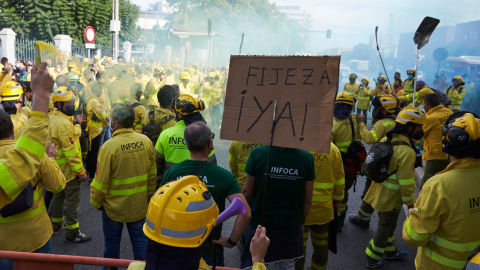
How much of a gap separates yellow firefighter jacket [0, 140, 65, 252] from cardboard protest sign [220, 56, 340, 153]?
1587mm

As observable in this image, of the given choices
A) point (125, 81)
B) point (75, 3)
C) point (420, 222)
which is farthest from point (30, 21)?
point (420, 222)

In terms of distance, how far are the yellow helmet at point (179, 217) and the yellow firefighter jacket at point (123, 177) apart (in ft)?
7.38

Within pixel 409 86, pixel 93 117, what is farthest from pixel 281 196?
pixel 409 86

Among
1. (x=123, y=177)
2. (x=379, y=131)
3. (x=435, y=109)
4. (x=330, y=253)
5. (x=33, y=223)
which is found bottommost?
(x=330, y=253)

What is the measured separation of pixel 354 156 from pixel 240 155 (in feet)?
5.98

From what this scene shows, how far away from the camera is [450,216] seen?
2768mm

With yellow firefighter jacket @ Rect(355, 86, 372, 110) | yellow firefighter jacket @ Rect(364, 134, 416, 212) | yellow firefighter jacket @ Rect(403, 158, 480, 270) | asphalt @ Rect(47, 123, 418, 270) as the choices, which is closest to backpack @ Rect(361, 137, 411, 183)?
yellow firefighter jacket @ Rect(364, 134, 416, 212)

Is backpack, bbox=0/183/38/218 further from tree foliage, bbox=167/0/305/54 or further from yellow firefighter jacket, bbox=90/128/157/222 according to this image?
tree foliage, bbox=167/0/305/54

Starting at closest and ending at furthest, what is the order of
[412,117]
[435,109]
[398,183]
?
[412,117], [398,183], [435,109]

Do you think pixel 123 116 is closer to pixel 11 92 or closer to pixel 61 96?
pixel 61 96

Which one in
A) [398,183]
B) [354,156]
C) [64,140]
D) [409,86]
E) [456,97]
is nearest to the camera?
[398,183]

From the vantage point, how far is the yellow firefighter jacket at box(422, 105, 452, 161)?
6.51 m

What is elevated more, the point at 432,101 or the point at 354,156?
the point at 432,101

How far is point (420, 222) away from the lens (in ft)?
Result: 9.37
